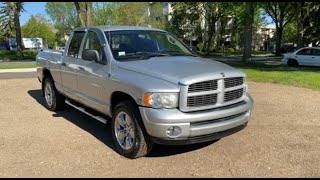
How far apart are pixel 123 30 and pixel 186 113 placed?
2.31m

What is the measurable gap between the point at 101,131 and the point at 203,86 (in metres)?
2.61

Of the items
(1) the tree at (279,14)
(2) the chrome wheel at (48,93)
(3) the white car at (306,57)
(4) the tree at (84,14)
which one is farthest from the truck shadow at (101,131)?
(1) the tree at (279,14)

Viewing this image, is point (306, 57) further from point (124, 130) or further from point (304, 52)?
point (124, 130)

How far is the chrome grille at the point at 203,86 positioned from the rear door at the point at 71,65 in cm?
273

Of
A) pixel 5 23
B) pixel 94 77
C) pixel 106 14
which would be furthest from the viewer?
pixel 106 14

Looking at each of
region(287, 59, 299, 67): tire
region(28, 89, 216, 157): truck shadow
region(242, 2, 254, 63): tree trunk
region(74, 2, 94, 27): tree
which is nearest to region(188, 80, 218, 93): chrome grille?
region(28, 89, 216, 157): truck shadow

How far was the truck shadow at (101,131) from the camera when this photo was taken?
18.3ft

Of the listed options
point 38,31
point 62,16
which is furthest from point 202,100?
point 38,31

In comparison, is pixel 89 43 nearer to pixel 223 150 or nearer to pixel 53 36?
pixel 223 150

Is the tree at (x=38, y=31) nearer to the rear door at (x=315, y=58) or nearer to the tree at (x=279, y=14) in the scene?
the tree at (x=279, y=14)

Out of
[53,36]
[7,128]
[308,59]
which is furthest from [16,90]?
[53,36]

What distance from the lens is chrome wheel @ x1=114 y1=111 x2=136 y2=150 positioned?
518cm

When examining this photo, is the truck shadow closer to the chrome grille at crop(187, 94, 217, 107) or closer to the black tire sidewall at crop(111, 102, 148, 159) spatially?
the black tire sidewall at crop(111, 102, 148, 159)

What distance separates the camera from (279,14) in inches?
1886
